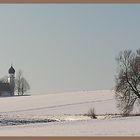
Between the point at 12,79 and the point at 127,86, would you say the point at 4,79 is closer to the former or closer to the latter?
the point at 12,79

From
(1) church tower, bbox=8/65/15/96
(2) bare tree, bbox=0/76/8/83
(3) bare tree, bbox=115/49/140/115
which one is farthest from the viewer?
(2) bare tree, bbox=0/76/8/83

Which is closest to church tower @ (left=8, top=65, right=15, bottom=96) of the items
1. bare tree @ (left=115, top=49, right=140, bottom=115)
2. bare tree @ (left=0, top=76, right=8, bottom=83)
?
bare tree @ (left=0, top=76, right=8, bottom=83)

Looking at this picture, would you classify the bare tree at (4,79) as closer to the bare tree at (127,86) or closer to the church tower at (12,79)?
the church tower at (12,79)

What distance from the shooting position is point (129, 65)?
22.9 m

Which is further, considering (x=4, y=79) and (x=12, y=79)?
(x=4, y=79)

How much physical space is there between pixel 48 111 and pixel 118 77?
5844mm

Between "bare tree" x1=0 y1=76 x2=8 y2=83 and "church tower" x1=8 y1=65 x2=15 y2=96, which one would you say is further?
"bare tree" x1=0 y1=76 x2=8 y2=83

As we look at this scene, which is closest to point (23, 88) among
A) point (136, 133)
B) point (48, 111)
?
point (48, 111)

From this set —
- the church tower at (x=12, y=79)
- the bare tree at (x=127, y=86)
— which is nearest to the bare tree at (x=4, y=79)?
the church tower at (x=12, y=79)

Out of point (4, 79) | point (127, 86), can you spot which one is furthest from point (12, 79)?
point (127, 86)

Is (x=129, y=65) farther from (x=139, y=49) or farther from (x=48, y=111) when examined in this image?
(x=48, y=111)

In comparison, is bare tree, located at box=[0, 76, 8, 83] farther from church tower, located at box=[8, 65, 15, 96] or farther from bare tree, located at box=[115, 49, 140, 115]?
bare tree, located at box=[115, 49, 140, 115]

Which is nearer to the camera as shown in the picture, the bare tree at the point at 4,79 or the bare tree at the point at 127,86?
the bare tree at the point at 127,86

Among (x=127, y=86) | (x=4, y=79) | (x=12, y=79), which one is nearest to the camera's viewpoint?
(x=127, y=86)
